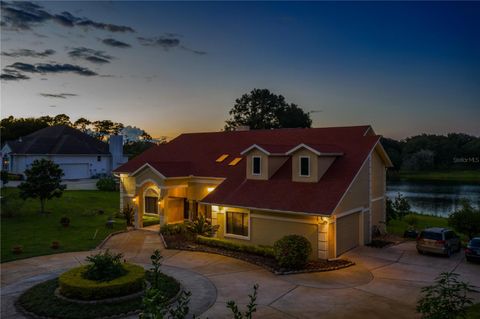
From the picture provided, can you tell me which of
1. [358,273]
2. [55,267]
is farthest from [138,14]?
[358,273]

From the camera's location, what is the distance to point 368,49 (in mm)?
29547

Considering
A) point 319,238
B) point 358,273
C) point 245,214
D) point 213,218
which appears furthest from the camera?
point 213,218

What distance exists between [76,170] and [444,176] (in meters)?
85.0

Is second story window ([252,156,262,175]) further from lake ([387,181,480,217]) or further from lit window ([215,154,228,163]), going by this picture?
lake ([387,181,480,217])

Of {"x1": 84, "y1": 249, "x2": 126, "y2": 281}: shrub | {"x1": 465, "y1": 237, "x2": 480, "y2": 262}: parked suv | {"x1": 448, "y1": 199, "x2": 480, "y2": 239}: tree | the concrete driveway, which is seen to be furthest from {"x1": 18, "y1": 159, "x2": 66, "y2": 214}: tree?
{"x1": 448, "y1": 199, "x2": 480, "y2": 239}: tree

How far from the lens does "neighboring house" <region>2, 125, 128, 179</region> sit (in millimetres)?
53938

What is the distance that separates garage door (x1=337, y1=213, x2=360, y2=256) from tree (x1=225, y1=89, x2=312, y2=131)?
44957 mm

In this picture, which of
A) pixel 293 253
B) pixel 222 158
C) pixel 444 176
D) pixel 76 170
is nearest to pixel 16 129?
pixel 76 170

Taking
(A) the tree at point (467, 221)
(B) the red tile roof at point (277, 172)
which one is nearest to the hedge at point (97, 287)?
(B) the red tile roof at point (277, 172)

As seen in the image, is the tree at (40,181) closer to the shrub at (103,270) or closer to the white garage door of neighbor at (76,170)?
the shrub at (103,270)

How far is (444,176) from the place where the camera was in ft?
305

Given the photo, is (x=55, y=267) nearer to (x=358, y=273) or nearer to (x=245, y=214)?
(x=245, y=214)

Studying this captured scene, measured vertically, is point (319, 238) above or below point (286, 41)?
below

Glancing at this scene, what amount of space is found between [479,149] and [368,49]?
89597 millimetres
